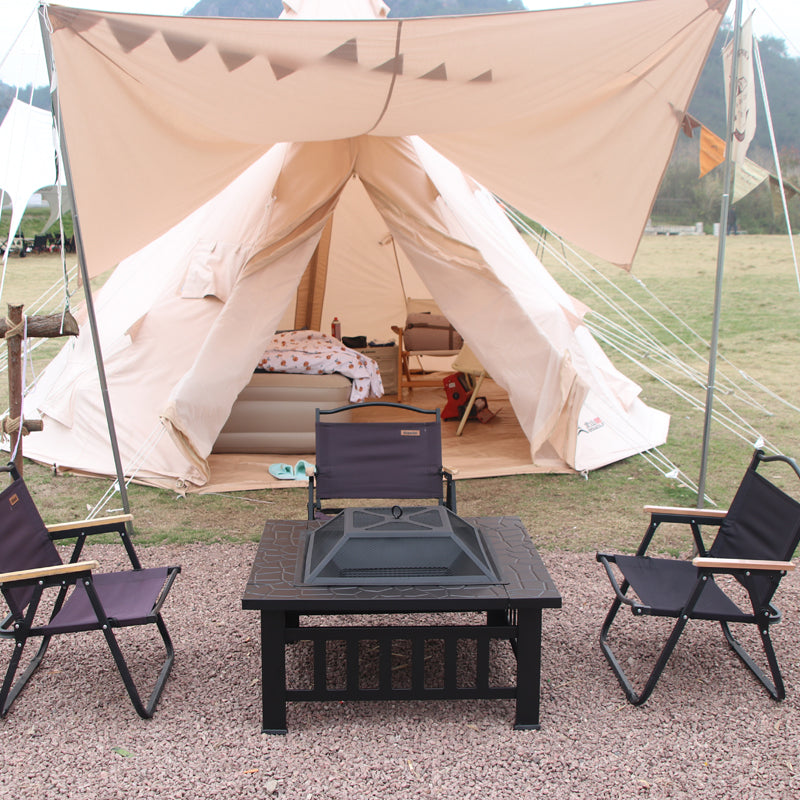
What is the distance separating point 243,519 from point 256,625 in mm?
1194

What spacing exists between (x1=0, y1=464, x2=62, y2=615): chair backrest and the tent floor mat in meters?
1.86

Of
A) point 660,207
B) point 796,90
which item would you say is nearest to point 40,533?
point 660,207

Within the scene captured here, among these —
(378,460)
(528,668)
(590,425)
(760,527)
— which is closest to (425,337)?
(590,425)

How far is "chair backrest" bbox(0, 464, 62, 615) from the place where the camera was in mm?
2508

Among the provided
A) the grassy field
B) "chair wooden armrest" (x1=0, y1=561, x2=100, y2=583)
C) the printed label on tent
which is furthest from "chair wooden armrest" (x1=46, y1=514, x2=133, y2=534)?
the printed label on tent

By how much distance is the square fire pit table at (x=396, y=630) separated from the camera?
2348mm

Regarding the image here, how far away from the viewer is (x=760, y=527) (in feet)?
8.98

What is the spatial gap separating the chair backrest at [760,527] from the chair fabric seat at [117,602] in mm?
1937

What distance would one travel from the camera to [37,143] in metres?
3.18

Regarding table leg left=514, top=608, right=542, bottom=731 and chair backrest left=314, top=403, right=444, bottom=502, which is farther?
chair backrest left=314, top=403, right=444, bottom=502

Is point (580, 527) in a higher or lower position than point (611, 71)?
lower

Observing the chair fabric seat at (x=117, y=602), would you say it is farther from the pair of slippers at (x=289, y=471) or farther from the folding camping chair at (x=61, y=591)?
the pair of slippers at (x=289, y=471)

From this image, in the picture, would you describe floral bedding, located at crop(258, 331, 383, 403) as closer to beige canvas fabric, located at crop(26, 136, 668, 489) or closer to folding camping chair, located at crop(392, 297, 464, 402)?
beige canvas fabric, located at crop(26, 136, 668, 489)

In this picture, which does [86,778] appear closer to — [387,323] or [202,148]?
[202,148]
